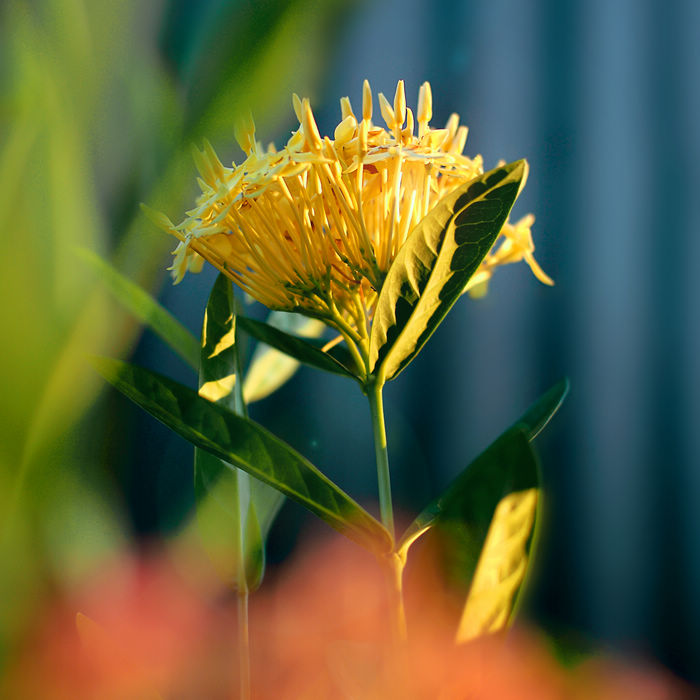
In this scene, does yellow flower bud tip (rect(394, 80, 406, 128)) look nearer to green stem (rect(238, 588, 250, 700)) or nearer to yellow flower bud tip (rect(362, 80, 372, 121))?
yellow flower bud tip (rect(362, 80, 372, 121))

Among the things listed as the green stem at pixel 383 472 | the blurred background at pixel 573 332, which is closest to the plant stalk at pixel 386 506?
the green stem at pixel 383 472

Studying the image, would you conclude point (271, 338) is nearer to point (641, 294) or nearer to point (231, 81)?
point (231, 81)

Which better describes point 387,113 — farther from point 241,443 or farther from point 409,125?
point 241,443

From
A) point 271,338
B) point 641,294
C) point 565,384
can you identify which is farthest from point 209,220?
point 641,294

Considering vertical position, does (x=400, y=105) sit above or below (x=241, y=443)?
above

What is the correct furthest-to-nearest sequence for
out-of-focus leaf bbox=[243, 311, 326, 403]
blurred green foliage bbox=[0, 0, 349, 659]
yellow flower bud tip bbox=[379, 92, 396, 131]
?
out-of-focus leaf bbox=[243, 311, 326, 403] → yellow flower bud tip bbox=[379, 92, 396, 131] → blurred green foliage bbox=[0, 0, 349, 659]

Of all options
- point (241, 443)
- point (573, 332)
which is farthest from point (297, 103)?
point (573, 332)

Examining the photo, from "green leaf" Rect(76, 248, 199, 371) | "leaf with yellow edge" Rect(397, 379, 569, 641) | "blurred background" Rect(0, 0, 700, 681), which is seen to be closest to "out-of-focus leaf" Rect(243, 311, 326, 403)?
"green leaf" Rect(76, 248, 199, 371)
